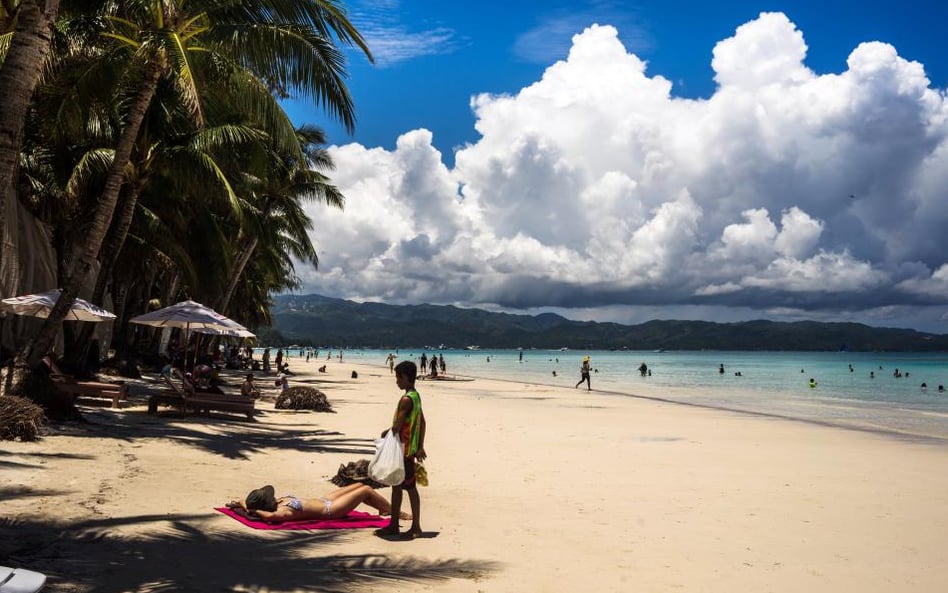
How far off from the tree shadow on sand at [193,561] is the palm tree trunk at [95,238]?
596 cm

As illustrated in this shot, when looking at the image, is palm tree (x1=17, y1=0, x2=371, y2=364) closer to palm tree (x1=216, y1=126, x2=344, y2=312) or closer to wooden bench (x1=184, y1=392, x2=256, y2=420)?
wooden bench (x1=184, y1=392, x2=256, y2=420)

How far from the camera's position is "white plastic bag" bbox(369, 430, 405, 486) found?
5434 mm

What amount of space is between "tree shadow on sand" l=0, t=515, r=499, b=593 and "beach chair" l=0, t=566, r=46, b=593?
1.27 meters

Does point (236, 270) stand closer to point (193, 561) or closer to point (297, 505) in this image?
point (297, 505)

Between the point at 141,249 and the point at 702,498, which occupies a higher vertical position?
the point at 141,249

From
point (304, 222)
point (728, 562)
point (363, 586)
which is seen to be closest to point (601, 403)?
point (304, 222)

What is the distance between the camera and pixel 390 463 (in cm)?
546

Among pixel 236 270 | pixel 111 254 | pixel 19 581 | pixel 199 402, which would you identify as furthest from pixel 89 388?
pixel 236 270

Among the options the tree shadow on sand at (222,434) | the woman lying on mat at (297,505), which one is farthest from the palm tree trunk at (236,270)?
the woman lying on mat at (297,505)

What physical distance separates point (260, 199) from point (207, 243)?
5.36 meters

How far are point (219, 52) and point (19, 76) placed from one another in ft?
21.7

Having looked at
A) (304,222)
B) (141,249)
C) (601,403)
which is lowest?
(601,403)

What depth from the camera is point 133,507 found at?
5832 millimetres

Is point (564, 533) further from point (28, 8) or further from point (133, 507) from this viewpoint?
point (28, 8)
